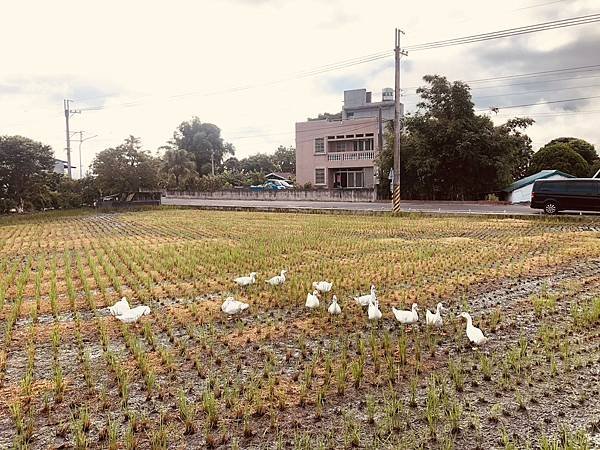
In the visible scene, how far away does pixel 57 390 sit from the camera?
3912 millimetres

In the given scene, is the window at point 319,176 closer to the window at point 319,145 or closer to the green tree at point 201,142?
the window at point 319,145

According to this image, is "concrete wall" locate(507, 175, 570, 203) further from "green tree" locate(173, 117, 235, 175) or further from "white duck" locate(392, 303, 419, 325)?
"green tree" locate(173, 117, 235, 175)

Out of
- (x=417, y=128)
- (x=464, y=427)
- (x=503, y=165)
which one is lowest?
(x=464, y=427)

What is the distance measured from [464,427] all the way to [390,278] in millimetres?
4747

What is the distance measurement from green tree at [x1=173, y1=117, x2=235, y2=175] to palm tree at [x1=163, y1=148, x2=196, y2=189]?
6.18m

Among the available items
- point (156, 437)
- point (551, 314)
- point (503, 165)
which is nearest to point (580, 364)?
point (551, 314)

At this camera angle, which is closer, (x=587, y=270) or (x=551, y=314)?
(x=551, y=314)

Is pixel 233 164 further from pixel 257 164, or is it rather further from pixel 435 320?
pixel 435 320

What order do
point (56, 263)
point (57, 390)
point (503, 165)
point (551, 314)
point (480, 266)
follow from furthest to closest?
point (503, 165) < point (56, 263) < point (480, 266) < point (551, 314) < point (57, 390)

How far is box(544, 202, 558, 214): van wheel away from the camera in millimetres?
18750

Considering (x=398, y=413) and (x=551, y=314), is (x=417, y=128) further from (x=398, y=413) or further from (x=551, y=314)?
(x=398, y=413)

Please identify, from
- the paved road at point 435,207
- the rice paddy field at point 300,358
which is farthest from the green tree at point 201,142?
the rice paddy field at point 300,358

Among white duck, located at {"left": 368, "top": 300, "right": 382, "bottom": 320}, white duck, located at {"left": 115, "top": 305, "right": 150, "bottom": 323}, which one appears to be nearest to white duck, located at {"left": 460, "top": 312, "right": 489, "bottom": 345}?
white duck, located at {"left": 368, "top": 300, "right": 382, "bottom": 320}

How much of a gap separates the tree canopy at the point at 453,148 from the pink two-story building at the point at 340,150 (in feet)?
27.6
